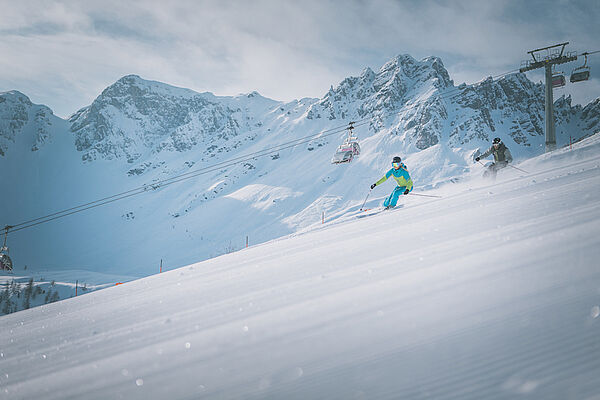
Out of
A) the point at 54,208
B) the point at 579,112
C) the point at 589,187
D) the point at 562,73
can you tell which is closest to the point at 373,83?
the point at 579,112

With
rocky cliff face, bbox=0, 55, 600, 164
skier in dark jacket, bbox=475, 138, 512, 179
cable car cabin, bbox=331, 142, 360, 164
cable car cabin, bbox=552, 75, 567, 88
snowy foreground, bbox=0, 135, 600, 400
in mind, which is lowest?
snowy foreground, bbox=0, 135, 600, 400

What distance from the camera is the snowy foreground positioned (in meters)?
0.68

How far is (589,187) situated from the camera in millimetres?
2246

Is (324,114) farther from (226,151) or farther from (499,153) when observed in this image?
(499,153)

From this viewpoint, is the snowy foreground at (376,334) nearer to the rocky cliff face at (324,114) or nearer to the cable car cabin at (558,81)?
the cable car cabin at (558,81)

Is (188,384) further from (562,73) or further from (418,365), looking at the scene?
(562,73)

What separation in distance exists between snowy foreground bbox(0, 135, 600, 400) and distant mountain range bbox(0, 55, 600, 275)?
130 feet

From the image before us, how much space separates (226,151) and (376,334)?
106609 millimetres

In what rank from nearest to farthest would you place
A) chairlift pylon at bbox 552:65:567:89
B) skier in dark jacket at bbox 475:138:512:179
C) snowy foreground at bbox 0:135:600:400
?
1. snowy foreground at bbox 0:135:600:400
2. skier in dark jacket at bbox 475:138:512:179
3. chairlift pylon at bbox 552:65:567:89

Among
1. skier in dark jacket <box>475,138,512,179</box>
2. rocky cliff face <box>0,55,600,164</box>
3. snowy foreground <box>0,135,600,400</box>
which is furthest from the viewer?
rocky cliff face <box>0,55,600,164</box>

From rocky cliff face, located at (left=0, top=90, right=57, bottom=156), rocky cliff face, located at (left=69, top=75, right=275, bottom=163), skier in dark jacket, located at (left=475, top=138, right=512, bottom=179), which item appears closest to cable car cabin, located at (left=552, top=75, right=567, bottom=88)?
skier in dark jacket, located at (left=475, top=138, right=512, bottom=179)

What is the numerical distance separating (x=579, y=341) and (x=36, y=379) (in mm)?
1848

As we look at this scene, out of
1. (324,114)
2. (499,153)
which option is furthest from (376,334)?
(324,114)

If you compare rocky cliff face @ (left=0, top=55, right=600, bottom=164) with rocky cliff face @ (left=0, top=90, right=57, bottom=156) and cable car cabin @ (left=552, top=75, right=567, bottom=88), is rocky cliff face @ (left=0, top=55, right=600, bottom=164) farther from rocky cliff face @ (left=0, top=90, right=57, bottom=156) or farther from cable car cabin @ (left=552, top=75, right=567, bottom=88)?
cable car cabin @ (left=552, top=75, right=567, bottom=88)
